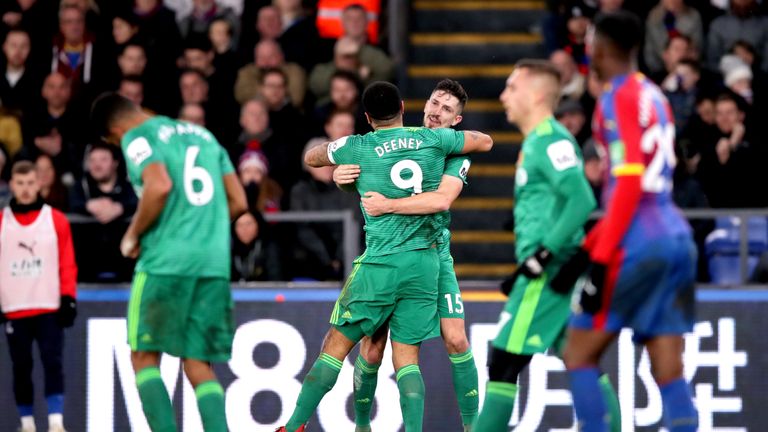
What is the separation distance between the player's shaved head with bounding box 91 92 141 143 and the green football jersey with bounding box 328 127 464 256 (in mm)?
1384

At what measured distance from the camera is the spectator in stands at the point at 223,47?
582 inches

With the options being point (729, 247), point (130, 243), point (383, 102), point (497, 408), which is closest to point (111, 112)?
point (130, 243)

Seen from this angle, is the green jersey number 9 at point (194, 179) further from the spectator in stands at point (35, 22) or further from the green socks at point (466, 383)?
the spectator in stands at point (35, 22)

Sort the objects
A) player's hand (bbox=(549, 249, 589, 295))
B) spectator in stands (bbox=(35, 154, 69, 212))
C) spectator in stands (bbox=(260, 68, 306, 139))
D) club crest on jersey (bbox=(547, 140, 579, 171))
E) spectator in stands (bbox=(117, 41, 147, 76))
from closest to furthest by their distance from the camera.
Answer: player's hand (bbox=(549, 249, 589, 295))
club crest on jersey (bbox=(547, 140, 579, 171))
spectator in stands (bbox=(35, 154, 69, 212))
spectator in stands (bbox=(260, 68, 306, 139))
spectator in stands (bbox=(117, 41, 147, 76))

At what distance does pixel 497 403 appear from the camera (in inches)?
313

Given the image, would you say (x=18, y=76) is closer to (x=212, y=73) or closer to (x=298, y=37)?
(x=212, y=73)

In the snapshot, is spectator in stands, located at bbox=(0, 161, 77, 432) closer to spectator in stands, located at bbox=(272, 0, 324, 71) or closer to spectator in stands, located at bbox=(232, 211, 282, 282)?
spectator in stands, located at bbox=(232, 211, 282, 282)

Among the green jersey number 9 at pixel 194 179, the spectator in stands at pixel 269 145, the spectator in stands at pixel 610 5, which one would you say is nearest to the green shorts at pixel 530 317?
the green jersey number 9 at pixel 194 179

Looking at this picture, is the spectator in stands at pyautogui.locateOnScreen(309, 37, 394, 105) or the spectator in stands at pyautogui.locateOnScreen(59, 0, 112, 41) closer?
the spectator in stands at pyautogui.locateOnScreen(309, 37, 394, 105)

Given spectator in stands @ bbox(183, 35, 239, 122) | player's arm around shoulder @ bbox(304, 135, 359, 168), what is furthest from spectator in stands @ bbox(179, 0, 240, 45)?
player's arm around shoulder @ bbox(304, 135, 359, 168)

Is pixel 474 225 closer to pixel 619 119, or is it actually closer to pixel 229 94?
pixel 229 94

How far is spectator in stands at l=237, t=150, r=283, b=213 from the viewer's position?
12664mm

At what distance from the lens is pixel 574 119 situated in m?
13.2

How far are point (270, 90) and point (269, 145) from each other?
72cm
